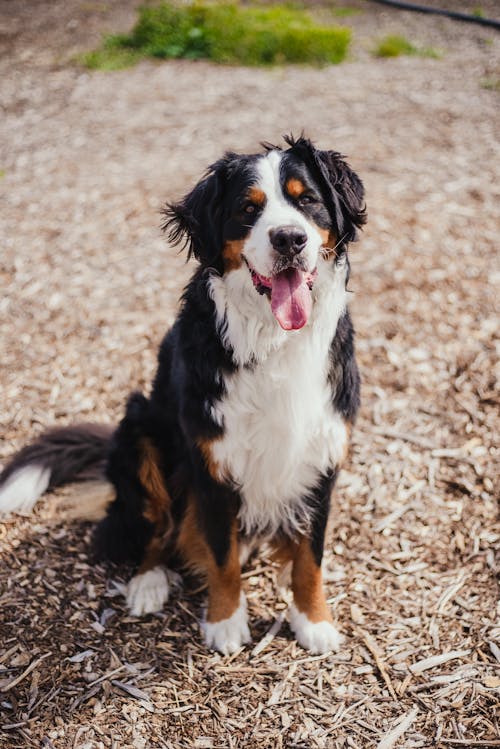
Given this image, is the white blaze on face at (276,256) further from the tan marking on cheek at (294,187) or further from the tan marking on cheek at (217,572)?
the tan marking on cheek at (217,572)

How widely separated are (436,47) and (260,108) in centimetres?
314

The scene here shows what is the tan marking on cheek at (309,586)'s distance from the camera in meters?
2.93

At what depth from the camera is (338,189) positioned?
8.66 ft

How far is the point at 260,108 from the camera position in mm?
7383

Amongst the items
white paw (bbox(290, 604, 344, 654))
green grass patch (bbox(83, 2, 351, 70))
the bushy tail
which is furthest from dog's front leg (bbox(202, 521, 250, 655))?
green grass patch (bbox(83, 2, 351, 70))

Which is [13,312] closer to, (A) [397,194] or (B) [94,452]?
(B) [94,452]

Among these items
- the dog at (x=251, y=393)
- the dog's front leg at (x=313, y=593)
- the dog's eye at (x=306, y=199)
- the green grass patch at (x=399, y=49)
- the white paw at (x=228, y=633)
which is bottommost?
the white paw at (x=228, y=633)

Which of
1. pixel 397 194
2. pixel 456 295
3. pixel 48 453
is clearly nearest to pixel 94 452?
pixel 48 453

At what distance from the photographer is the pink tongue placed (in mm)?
2441

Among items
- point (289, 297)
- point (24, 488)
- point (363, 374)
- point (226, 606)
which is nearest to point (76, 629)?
point (226, 606)

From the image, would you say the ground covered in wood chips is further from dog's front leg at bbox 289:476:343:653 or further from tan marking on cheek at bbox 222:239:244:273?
tan marking on cheek at bbox 222:239:244:273

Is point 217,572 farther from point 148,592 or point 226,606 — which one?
point 148,592

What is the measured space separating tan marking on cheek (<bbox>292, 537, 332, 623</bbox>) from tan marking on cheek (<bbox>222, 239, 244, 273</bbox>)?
116 cm

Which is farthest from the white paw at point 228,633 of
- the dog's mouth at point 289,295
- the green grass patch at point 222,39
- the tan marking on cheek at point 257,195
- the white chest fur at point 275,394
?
the green grass patch at point 222,39
